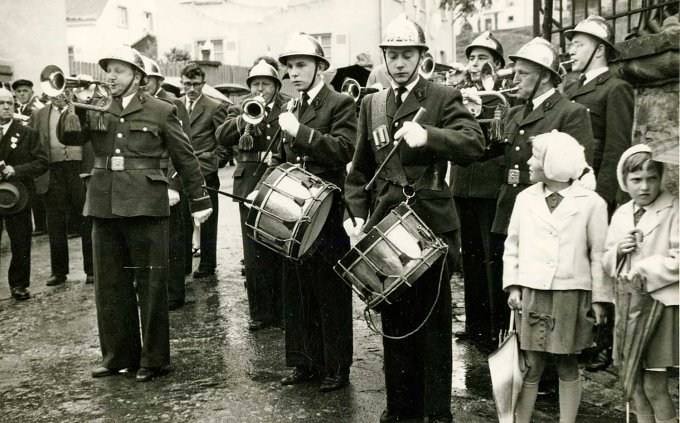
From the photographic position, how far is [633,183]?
438 cm

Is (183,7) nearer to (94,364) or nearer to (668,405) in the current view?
(94,364)

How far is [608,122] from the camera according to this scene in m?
5.92

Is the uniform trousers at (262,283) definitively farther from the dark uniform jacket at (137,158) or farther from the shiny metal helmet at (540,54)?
the shiny metal helmet at (540,54)

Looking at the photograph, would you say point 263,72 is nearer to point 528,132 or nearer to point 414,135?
point 528,132

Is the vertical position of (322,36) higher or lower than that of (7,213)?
higher

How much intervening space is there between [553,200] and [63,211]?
722cm

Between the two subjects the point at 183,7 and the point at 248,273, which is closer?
the point at 248,273

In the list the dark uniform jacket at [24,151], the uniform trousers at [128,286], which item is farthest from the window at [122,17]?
the uniform trousers at [128,286]

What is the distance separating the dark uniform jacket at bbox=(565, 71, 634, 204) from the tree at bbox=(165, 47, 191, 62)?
26.6 m

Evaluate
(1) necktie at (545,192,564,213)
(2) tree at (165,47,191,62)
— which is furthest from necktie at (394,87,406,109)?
(2) tree at (165,47,191,62)

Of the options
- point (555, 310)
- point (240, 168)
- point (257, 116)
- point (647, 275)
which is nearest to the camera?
point (647, 275)

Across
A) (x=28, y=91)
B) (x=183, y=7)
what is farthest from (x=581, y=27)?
(x=183, y=7)

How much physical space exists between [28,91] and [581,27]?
10.6 meters

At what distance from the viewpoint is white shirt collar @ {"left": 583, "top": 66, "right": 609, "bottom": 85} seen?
20.2ft
